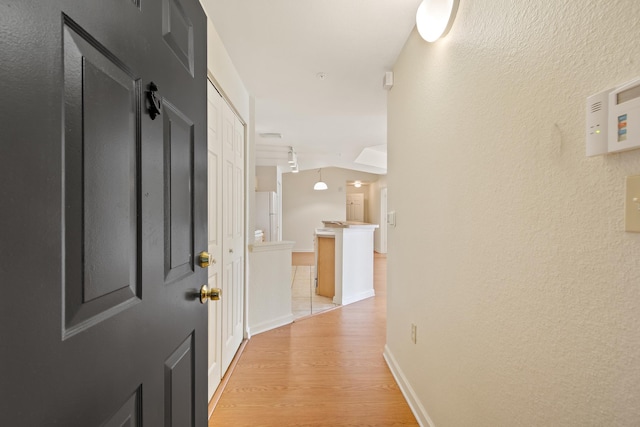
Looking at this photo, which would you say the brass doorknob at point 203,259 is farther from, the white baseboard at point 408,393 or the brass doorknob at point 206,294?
the white baseboard at point 408,393

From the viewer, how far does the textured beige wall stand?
65cm

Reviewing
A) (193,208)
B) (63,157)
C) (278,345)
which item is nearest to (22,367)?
(63,157)

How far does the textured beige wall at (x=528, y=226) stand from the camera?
650mm

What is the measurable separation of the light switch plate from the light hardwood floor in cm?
164

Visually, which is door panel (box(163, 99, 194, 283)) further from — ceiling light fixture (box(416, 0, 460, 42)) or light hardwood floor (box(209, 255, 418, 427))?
light hardwood floor (box(209, 255, 418, 427))

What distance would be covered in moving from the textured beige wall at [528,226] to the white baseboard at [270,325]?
1850mm

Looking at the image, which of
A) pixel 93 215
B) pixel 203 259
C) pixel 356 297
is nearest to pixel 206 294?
pixel 203 259

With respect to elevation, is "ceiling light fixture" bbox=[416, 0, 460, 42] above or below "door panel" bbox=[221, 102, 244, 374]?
above

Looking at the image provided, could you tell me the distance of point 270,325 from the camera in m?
3.14

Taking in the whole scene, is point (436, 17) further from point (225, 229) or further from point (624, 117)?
point (225, 229)

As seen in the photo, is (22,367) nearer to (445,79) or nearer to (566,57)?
(566,57)

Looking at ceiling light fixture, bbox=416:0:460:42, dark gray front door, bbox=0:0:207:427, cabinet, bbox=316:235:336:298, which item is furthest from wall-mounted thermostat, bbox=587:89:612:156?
cabinet, bbox=316:235:336:298

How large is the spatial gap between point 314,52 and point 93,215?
2024 millimetres

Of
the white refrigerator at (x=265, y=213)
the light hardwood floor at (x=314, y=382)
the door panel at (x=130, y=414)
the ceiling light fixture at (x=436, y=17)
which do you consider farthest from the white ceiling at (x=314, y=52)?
the white refrigerator at (x=265, y=213)
